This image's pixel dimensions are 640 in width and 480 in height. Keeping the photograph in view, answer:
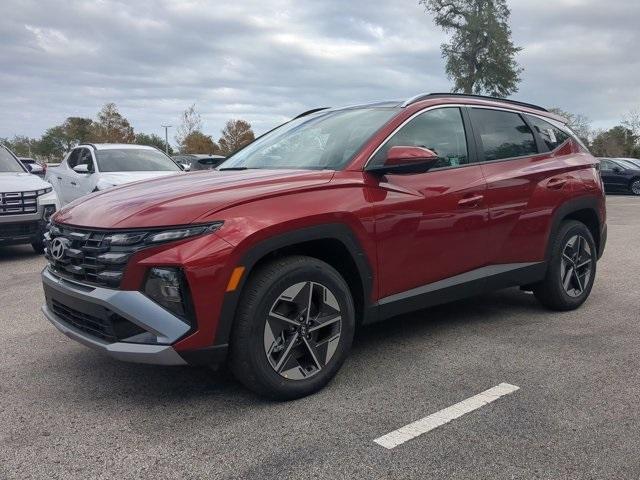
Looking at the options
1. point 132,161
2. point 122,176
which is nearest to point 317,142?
point 122,176

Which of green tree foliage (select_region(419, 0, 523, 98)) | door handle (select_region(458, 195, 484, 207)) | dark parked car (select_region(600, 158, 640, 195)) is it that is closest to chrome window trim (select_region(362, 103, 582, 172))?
door handle (select_region(458, 195, 484, 207))

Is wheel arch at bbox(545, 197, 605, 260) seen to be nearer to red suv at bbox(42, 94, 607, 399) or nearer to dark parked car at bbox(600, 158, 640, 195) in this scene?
red suv at bbox(42, 94, 607, 399)

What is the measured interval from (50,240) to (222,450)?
67.2 inches

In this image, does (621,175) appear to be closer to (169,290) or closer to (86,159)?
(86,159)

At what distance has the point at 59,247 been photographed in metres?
3.42

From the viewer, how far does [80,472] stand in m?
2.62

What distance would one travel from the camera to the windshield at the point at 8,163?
9.27 meters

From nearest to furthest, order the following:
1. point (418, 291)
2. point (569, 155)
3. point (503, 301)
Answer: point (418, 291) → point (569, 155) → point (503, 301)

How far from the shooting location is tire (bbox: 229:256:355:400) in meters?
3.10

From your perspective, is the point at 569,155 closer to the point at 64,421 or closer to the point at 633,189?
the point at 64,421

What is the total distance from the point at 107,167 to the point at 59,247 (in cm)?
708

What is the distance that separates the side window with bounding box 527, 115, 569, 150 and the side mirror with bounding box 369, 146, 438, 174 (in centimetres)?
189

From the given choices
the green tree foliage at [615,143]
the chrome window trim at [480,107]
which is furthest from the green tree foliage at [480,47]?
the chrome window trim at [480,107]

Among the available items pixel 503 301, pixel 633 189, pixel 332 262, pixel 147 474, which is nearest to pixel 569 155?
pixel 503 301
